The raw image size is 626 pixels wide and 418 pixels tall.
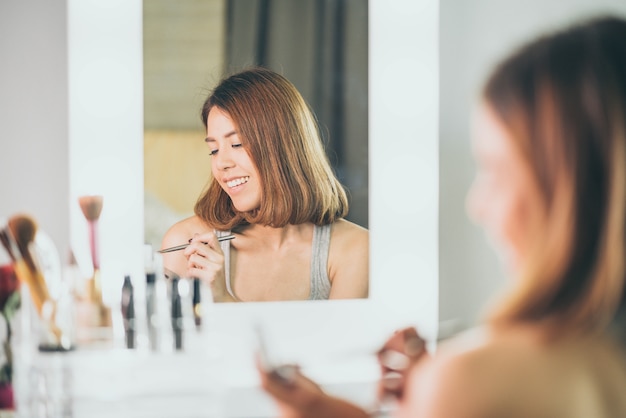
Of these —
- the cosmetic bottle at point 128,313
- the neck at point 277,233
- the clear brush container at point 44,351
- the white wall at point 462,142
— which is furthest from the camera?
the white wall at point 462,142

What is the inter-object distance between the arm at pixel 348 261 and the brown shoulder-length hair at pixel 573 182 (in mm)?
929

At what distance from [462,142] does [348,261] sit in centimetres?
36

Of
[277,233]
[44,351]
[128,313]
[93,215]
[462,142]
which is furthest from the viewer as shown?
[462,142]

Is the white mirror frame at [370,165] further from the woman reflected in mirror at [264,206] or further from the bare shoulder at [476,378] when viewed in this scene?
the bare shoulder at [476,378]

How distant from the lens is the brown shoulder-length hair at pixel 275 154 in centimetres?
134

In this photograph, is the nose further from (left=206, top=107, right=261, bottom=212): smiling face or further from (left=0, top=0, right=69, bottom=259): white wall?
(left=0, top=0, right=69, bottom=259): white wall

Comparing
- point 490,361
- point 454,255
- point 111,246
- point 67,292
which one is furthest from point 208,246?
point 490,361

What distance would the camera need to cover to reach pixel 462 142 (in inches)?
60.4

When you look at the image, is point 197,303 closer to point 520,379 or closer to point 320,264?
point 320,264

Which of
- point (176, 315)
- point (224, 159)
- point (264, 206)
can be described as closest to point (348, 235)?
point (264, 206)

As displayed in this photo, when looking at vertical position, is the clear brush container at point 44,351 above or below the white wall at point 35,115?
below

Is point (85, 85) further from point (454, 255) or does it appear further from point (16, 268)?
point (454, 255)

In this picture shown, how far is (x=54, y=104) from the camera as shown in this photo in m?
1.31

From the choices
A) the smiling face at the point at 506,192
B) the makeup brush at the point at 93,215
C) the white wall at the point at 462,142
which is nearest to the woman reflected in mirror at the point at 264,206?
the makeup brush at the point at 93,215
